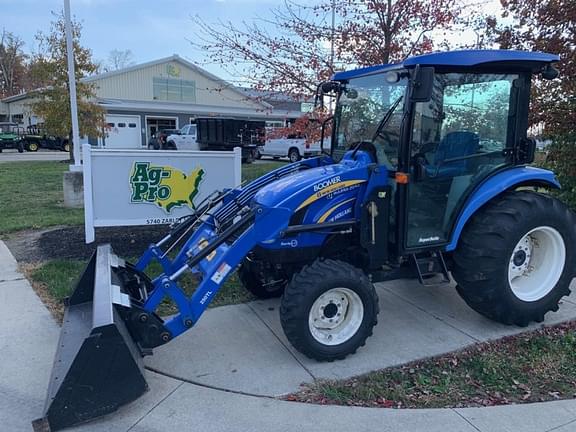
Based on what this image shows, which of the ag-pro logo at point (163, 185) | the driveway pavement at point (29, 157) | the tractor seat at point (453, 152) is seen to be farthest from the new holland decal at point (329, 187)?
the driveway pavement at point (29, 157)

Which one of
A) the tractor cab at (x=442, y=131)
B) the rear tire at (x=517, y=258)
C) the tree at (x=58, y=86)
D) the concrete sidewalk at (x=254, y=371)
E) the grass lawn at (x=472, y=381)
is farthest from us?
the tree at (x=58, y=86)

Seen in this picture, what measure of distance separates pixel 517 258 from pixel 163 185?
4.68m

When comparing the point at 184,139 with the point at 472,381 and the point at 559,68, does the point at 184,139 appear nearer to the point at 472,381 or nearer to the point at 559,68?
the point at 559,68

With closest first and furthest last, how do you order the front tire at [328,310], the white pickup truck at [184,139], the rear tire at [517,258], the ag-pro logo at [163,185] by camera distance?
the front tire at [328,310]
the rear tire at [517,258]
the ag-pro logo at [163,185]
the white pickup truck at [184,139]

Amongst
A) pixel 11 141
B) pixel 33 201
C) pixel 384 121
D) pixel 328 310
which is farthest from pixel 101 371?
pixel 11 141

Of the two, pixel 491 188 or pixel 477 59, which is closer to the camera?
pixel 477 59

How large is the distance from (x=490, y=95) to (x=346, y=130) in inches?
51.1

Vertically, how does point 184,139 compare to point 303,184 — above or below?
above

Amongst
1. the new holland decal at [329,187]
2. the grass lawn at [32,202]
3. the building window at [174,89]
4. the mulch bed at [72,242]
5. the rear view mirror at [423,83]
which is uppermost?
the building window at [174,89]

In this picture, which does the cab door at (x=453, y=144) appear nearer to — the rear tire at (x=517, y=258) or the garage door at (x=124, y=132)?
the rear tire at (x=517, y=258)

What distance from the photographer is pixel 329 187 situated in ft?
11.9

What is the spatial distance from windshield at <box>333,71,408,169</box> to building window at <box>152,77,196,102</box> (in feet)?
106

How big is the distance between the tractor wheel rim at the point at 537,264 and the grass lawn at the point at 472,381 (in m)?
0.50

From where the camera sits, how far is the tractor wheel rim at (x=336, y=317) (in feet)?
11.2
